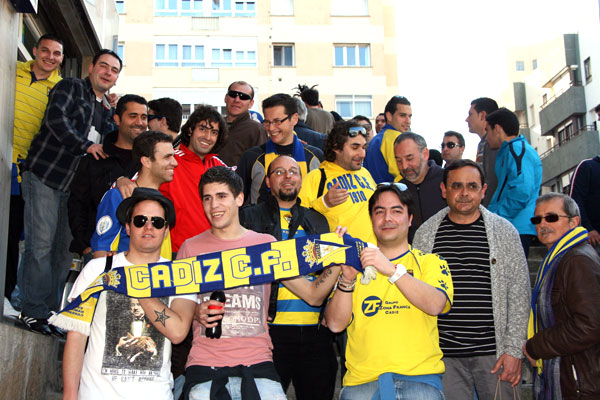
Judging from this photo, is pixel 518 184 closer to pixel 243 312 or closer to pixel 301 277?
pixel 301 277

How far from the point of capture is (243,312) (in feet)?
13.4

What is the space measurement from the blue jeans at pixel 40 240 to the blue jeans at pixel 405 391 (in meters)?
3.16

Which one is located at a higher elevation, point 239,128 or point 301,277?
point 239,128

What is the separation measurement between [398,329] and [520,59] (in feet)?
181

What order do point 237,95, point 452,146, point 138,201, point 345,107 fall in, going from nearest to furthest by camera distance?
point 138,201, point 237,95, point 452,146, point 345,107

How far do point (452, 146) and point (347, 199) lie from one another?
4.26 meters

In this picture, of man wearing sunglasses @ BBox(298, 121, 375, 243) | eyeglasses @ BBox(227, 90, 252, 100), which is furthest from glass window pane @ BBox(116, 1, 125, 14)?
man wearing sunglasses @ BBox(298, 121, 375, 243)

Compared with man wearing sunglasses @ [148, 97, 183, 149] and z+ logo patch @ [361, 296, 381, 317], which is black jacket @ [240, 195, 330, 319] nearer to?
z+ logo patch @ [361, 296, 381, 317]

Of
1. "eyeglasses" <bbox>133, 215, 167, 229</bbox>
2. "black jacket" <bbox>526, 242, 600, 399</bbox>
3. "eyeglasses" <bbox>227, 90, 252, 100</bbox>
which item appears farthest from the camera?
"eyeglasses" <bbox>227, 90, 252, 100</bbox>

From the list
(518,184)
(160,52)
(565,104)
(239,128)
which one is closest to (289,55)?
(160,52)

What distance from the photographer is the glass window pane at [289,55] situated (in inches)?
1216

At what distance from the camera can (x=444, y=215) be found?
16.8ft

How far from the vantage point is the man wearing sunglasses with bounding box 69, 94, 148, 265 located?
5.32 metres

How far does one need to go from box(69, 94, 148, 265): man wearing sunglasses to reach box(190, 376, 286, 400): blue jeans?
1947 millimetres
